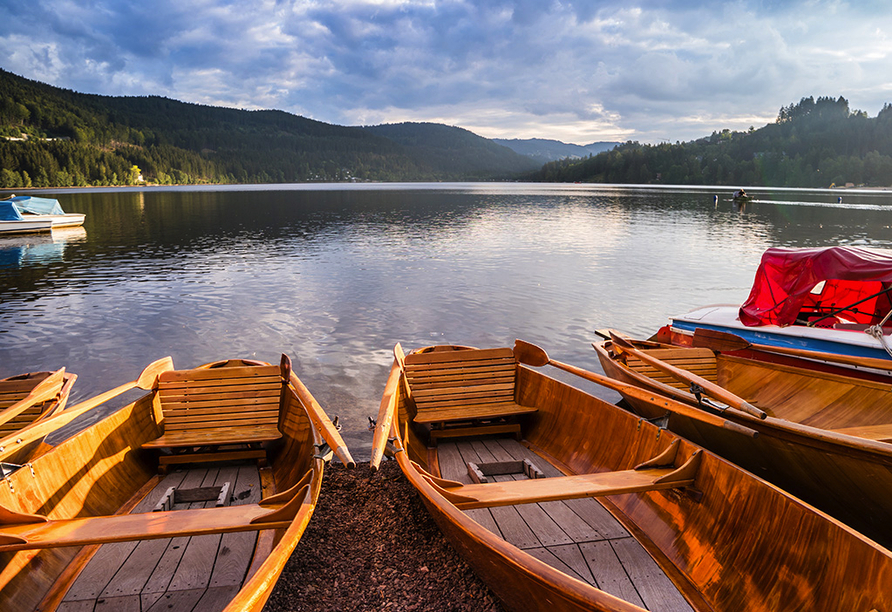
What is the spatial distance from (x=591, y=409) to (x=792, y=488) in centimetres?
254

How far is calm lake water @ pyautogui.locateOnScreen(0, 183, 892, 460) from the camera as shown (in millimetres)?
13812

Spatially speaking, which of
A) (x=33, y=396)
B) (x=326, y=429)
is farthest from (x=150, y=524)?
(x=33, y=396)

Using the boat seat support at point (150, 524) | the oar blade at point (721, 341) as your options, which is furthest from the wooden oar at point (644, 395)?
the boat seat support at point (150, 524)

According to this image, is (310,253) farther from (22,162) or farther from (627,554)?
(22,162)

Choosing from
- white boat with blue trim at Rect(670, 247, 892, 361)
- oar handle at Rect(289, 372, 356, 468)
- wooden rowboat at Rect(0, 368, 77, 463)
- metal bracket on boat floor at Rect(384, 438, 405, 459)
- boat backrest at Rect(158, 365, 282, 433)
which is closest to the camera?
oar handle at Rect(289, 372, 356, 468)

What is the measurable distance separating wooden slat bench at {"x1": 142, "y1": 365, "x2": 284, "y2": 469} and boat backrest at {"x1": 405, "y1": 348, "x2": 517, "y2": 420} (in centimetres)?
207

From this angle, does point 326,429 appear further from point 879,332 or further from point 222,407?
point 879,332

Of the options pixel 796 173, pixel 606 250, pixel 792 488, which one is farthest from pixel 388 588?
pixel 796 173

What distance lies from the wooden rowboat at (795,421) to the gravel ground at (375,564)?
2.99 meters

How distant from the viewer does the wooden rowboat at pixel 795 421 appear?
5.15 meters

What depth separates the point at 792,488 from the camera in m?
6.24

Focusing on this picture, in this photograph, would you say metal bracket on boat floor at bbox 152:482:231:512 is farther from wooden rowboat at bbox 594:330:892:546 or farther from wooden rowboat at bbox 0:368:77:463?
wooden rowboat at bbox 594:330:892:546

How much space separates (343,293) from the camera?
21406 mm

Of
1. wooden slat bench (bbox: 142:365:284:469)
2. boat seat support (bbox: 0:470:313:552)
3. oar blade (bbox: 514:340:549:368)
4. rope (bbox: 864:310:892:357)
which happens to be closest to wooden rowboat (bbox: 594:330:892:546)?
rope (bbox: 864:310:892:357)
